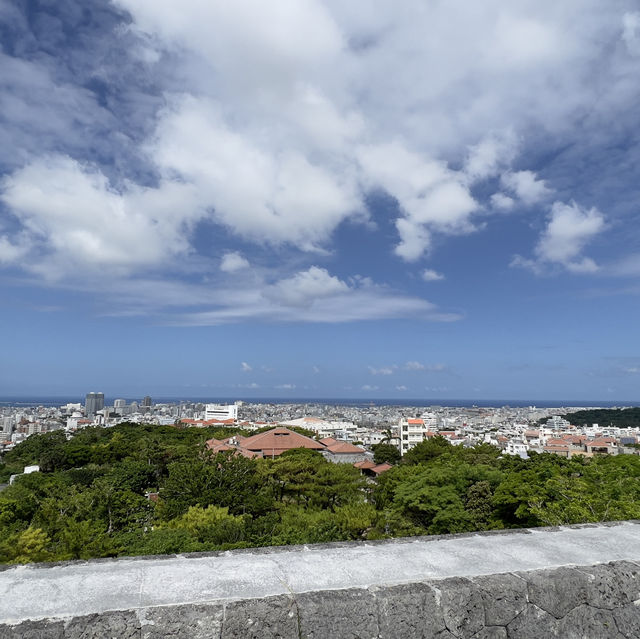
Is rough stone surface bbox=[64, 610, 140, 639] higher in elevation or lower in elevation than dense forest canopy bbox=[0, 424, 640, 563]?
higher

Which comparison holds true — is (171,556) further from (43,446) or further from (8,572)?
(43,446)

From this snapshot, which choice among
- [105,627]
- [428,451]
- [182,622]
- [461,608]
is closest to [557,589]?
[461,608]

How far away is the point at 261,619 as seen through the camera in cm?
167

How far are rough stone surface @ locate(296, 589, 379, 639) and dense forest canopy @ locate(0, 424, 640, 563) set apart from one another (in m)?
8.25

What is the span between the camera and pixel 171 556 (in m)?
2.25

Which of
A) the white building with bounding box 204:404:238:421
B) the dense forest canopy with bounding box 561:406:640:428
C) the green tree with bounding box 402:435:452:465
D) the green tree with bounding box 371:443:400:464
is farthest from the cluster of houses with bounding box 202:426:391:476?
the dense forest canopy with bounding box 561:406:640:428

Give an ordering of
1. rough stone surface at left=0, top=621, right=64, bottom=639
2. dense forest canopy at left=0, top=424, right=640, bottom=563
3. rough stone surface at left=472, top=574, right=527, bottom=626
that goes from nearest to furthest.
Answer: rough stone surface at left=0, top=621, right=64, bottom=639, rough stone surface at left=472, top=574, right=527, bottom=626, dense forest canopy at left=0, top=424, right=640, bottom=563

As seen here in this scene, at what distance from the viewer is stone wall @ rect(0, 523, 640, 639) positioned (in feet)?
5.28

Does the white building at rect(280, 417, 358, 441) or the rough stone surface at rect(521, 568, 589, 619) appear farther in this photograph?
the white building at rect(280, 417, 358, 441)

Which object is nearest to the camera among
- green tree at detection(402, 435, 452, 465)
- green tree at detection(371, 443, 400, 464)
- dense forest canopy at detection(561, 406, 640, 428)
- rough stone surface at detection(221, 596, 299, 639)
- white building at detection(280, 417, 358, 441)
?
rough stone surface at detection(221, 596, 299, 639)

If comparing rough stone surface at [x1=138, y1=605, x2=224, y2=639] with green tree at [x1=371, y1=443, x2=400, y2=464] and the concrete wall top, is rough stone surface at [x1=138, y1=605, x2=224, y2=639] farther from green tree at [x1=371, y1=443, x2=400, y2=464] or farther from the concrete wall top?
green tree at [x1=371, y1=443, x2=400, y2=464]

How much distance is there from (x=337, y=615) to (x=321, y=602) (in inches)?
2.8

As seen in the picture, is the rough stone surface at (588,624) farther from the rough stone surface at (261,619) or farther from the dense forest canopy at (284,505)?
the dense forest canopy at (284,505)

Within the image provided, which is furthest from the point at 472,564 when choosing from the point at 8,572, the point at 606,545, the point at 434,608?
the point at 8,572
